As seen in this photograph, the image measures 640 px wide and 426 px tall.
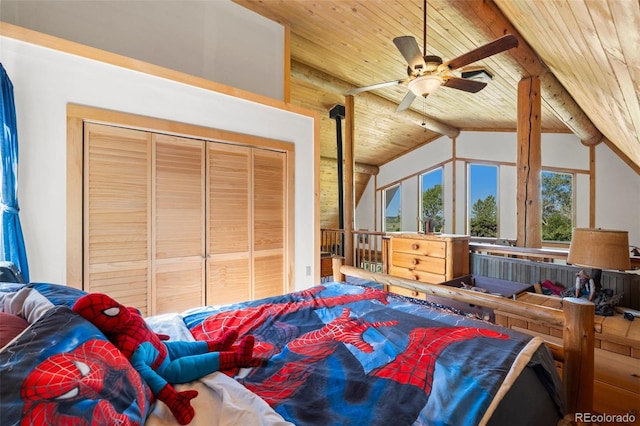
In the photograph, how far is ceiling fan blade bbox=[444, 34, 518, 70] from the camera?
1.92 metres

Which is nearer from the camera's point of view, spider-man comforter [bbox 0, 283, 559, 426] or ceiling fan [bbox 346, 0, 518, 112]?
spider-man comforter [bbox 0, 283, 559, 426]

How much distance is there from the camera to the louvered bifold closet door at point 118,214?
221cm

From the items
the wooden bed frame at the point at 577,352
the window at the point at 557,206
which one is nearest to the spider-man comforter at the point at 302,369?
the wooden bed frame at the point at 577,352

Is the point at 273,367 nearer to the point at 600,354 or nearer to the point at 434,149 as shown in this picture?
the point at 600,354

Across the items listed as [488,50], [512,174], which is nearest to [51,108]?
[488,50]

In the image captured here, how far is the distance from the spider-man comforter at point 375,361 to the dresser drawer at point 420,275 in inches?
63.4

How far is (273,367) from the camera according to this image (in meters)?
1.14

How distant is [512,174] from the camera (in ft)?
20.7

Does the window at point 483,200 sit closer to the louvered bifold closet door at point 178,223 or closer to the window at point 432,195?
the window at point 432,195

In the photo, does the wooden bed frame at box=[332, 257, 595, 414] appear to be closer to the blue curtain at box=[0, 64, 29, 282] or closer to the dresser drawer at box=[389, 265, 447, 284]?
the dresser drawer at box=[389, 265, 447, 284]

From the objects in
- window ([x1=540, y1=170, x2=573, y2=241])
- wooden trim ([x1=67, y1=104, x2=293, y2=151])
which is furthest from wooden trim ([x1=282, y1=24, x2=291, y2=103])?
window ([x1=540, y1=170, x2=573, y2=241])

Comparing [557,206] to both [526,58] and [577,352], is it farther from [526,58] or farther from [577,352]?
[577,352]

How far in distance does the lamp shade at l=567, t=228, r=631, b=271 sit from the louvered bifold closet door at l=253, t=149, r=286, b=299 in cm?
257

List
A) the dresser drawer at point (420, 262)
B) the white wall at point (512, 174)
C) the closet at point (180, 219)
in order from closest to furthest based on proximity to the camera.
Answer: the closet at point (180, 219), the dresser drawer at point (420, 262), the white wall at point (512, 174)
